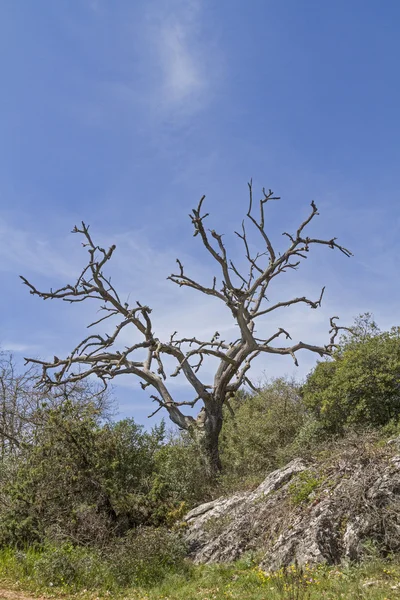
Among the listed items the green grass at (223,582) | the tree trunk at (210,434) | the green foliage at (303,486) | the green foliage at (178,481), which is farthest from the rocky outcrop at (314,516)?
the tree trunk at (210,434)

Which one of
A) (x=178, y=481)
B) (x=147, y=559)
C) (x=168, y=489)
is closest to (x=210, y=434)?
(x=178, y=481)

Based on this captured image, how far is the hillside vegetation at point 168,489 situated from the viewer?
29.8ft

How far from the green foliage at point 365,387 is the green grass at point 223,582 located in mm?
5947

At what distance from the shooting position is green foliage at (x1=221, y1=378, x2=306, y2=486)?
1811 cm

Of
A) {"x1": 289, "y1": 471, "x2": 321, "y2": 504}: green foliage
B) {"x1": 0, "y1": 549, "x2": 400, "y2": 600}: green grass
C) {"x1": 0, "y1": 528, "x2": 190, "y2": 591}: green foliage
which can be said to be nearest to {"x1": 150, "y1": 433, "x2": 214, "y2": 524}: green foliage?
{"x1": 0, "y1": 528, "x2": 190, "y2": 591}: green foliage

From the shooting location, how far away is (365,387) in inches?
583

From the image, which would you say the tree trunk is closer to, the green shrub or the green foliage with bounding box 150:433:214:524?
the green foliage with bounding box 150:433:214:524

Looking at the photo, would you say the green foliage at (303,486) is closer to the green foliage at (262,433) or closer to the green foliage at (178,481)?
the green foliage at (178,481)

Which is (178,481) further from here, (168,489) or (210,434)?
(210,434)

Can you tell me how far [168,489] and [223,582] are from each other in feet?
17.9

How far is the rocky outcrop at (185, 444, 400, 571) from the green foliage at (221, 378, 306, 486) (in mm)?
4922

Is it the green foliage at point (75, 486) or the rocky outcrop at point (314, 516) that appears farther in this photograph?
the green foliage at point (75, 486)

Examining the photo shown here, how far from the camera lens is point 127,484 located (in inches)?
569

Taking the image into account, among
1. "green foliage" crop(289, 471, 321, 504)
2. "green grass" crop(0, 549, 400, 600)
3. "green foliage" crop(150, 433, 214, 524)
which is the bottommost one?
"green grass" crop(0, 549, 400, 600)
